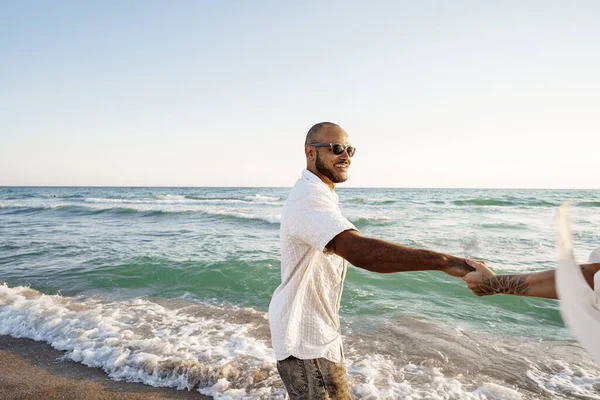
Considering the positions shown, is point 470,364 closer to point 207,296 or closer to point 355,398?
point 355,398

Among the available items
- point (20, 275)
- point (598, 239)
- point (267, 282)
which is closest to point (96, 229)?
point (20, 275)

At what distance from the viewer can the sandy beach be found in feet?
12.8

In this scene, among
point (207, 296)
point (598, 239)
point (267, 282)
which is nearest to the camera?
point (207, 296)

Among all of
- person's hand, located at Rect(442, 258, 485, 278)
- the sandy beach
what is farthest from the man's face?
the sandy beach

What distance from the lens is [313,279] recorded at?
2.02m

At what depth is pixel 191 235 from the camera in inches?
609

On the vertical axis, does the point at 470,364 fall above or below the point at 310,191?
below

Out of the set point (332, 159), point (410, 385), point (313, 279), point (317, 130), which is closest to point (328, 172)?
point (332, 159)

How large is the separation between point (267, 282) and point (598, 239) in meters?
13.1

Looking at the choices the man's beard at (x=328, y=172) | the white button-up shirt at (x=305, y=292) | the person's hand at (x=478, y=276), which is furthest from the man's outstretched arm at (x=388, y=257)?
the man's beard at (x=328, y=172)

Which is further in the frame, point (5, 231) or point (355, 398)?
point (5, 231)

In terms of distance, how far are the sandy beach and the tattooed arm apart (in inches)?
130

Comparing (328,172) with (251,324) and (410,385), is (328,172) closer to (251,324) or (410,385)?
(410,385)

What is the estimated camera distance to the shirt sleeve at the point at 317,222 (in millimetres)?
1692
